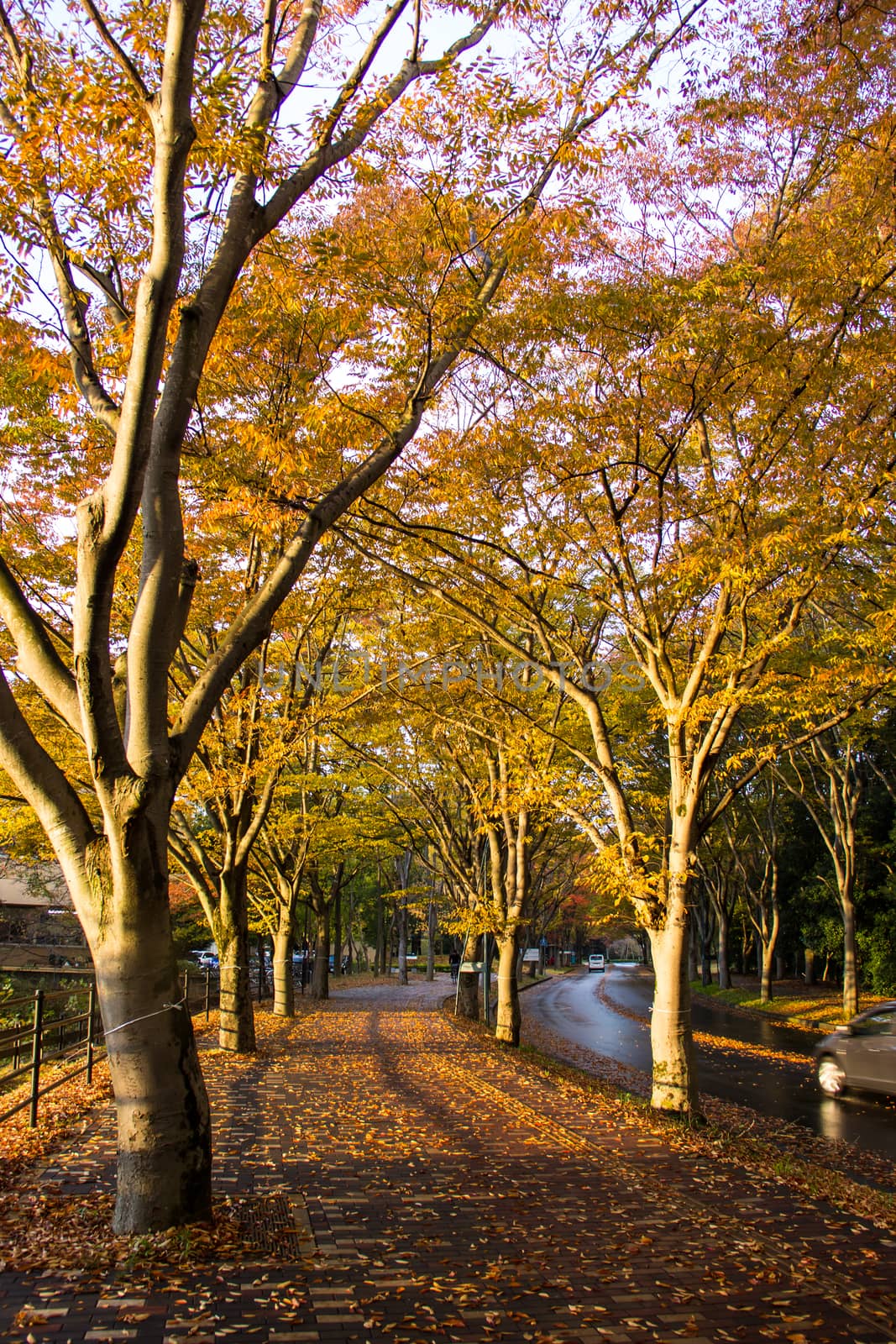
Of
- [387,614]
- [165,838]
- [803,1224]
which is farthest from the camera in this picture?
[387,614]

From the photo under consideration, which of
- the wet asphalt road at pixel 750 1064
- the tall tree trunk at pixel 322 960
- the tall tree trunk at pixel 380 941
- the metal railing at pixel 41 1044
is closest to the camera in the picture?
the metal railing at pixel 41 1044

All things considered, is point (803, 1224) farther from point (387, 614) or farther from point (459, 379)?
point (387, 614)

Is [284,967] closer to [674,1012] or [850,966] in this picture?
[674,1012]

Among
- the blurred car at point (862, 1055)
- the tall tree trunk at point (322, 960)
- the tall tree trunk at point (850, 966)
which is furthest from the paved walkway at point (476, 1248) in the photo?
the tall tree trunk at point (322, 960)

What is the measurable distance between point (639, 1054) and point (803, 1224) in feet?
51.1

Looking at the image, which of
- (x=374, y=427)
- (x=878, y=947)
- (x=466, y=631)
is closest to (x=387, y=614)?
(x=466, y=631)

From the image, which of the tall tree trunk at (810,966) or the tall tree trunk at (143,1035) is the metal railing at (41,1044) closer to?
the tall tree trunk at (143,1035)

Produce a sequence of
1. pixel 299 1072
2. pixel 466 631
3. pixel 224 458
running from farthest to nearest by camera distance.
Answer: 1. pixel 466 631
2. pixel 299 1072
3. pixel 224 458

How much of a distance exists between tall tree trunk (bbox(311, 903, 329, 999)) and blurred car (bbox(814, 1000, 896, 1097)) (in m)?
18.5

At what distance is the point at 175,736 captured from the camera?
221 inches

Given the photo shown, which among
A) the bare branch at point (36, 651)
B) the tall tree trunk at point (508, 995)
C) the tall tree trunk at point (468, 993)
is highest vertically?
the bare branch at point (36, 651)

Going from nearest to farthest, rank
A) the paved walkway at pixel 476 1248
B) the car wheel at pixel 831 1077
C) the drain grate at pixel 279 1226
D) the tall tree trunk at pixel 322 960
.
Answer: the paved walkway at pixel 476 1248, the drain grate at pixel 279 1226, the car wheel at pixel 831 1077, the tall tree trunk at pixel 322 960

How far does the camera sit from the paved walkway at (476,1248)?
4.18 metres

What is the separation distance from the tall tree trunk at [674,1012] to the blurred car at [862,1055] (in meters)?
5.12
